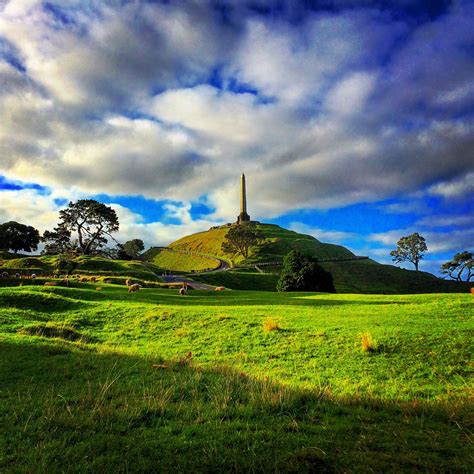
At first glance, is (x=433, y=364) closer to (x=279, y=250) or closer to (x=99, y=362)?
(x=99, y=362)

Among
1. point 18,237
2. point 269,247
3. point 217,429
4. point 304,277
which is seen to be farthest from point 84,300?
point 269,247

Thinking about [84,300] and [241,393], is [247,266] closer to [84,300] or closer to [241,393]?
[84,300]

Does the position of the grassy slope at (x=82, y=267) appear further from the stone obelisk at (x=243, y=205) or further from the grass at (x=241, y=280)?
the stone obelisk at (x=243, y=205)

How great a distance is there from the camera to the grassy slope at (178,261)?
121525 millimetres

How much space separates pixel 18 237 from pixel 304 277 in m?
85.7

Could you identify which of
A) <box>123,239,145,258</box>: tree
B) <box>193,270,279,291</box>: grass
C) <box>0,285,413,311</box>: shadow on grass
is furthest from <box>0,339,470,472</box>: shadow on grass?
<box>123,239,145,258</box>: tree

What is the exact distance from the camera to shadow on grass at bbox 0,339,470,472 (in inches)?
202

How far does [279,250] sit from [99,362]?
12439cm

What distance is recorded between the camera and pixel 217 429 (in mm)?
6301

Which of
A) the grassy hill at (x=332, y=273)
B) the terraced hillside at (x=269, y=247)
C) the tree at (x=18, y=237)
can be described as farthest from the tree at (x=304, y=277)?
the tree at (x=18, y=237)

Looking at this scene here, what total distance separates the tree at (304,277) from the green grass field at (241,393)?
2415 cm

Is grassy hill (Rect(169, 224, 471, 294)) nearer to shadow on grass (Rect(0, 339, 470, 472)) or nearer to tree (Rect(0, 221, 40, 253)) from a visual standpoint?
tree (Rect(0, 221, 40, 253))

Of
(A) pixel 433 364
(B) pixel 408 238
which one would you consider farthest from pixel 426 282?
(A) pixel 433 364

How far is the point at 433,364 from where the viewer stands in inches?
487
